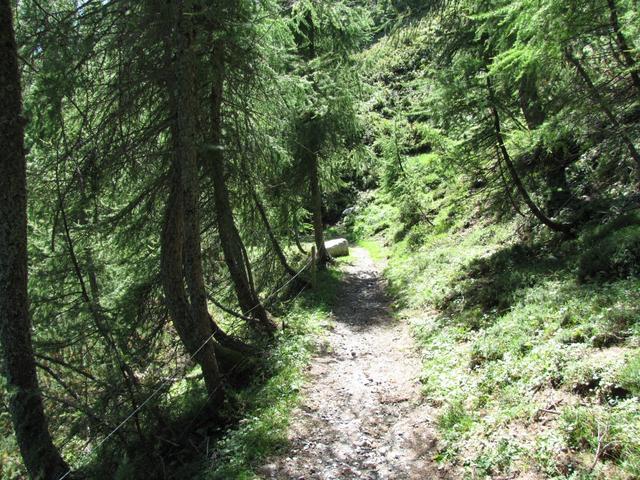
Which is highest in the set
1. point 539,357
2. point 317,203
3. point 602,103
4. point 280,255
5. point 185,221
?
point 185,221

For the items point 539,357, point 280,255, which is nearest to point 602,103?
point 539,357

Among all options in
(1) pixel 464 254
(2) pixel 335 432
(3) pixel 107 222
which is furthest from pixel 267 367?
(1) pixel 464 254

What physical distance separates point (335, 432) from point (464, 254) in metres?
7.75

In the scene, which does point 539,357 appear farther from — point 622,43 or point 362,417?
point 622,43

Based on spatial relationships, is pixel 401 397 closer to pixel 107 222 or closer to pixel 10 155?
pixel 107 222

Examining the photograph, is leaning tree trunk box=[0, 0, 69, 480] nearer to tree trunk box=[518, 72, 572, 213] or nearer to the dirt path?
the dirt path

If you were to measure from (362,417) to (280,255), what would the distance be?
22.5ft

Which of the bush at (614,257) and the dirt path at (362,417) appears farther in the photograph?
the bush at (614,257)

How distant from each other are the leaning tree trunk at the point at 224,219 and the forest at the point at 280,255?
0.05 metres

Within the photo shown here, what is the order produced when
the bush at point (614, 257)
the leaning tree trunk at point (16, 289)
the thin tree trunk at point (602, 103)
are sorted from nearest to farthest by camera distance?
the leaning tree trunk at point (16, 289)
the bush at point (614, 257)
the thin tree trunk at point (602, 103)

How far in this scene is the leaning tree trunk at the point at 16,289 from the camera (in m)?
6.09

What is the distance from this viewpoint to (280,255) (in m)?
13.4

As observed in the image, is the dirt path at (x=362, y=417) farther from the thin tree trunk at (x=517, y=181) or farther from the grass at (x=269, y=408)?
the thin tree trunk at (x=517, y=181)

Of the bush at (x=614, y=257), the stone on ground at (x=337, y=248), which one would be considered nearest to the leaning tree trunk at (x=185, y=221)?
the bush at (x=614, y=257)
